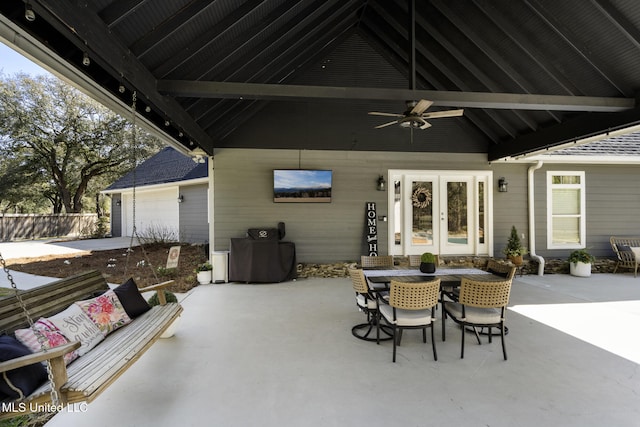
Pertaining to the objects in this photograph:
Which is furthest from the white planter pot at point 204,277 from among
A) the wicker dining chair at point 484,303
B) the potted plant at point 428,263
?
the wicker dining chair at point 484,303

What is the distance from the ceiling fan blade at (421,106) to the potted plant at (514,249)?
4.76m

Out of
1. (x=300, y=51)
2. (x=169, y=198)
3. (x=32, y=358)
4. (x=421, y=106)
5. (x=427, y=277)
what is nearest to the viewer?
(x=32, y=358)

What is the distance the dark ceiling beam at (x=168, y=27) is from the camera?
285 centimetres

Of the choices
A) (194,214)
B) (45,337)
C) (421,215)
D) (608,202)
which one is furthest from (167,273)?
(608,202)

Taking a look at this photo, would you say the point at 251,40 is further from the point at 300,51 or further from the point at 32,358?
the point at 32,358

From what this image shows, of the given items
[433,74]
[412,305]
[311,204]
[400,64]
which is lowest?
[412,305]

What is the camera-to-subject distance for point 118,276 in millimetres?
6801

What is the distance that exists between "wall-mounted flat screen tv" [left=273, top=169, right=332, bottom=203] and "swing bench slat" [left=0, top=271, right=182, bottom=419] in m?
3.81

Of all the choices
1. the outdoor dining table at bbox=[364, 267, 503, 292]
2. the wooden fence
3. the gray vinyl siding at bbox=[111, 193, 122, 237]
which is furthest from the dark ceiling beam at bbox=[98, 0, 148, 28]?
the wooden fence

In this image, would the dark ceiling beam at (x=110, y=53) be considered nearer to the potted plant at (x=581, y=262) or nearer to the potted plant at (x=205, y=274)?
the potted plant at (x=205, y=274)

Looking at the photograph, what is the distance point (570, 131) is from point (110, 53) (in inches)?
266

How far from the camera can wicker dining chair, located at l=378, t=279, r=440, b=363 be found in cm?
306

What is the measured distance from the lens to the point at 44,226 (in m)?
14.1

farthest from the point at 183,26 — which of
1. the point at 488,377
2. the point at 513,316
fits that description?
the point at 513,316
